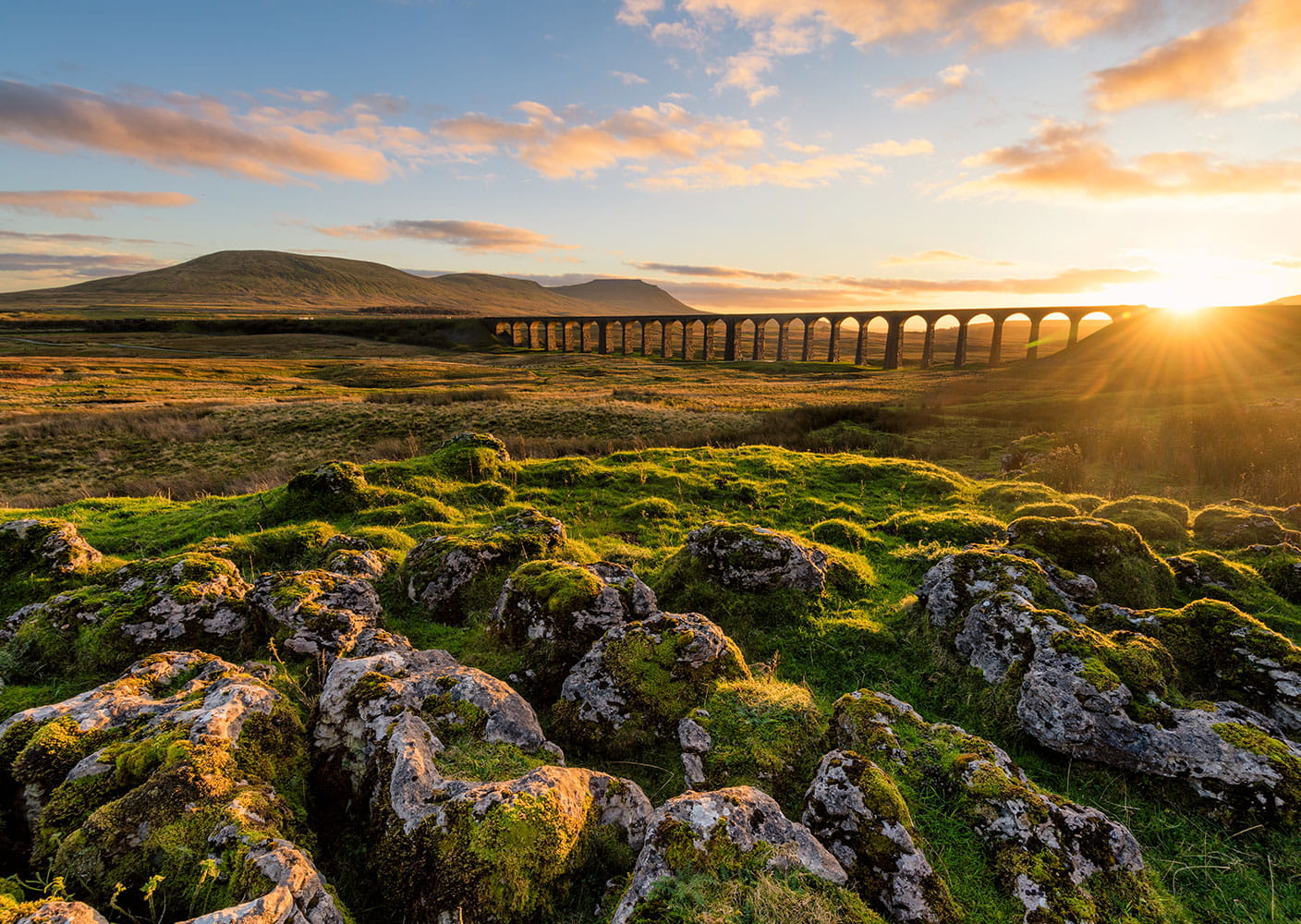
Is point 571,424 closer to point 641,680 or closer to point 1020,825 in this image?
point 641,680

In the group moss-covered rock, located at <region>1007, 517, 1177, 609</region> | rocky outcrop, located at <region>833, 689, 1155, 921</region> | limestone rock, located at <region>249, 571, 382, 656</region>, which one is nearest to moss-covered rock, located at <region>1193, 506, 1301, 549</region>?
moss-covered rock, located at <region>1007, 517, 1177, 609</region>

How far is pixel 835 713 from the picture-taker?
19.2ft

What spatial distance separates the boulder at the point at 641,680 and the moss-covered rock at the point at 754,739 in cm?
26

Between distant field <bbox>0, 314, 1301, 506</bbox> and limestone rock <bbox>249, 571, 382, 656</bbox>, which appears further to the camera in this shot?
distant field <bbox>0, 314, 1301, 506</bbox>

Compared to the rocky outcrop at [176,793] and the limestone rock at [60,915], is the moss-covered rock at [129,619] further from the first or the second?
the limestone rock at [60,915]

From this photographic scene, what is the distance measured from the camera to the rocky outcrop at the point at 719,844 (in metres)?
3.59

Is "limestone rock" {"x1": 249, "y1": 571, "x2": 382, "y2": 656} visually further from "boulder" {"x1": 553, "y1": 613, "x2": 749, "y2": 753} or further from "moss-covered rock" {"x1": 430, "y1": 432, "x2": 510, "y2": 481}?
"moss-covered rock" {"x1": 430, "y1": 432, "x2": 510, "y2": 481}

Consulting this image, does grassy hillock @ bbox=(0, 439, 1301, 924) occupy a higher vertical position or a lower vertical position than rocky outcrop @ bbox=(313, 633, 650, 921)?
lower

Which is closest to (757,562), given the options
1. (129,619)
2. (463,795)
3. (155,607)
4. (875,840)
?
(875,840)

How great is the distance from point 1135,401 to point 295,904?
3815 centimetres

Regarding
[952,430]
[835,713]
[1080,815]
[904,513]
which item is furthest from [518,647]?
[952,430]

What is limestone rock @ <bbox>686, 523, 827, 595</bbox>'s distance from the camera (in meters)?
9.20

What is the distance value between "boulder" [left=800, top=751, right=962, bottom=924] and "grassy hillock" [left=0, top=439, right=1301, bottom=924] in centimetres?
19

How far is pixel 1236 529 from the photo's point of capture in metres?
11.4
